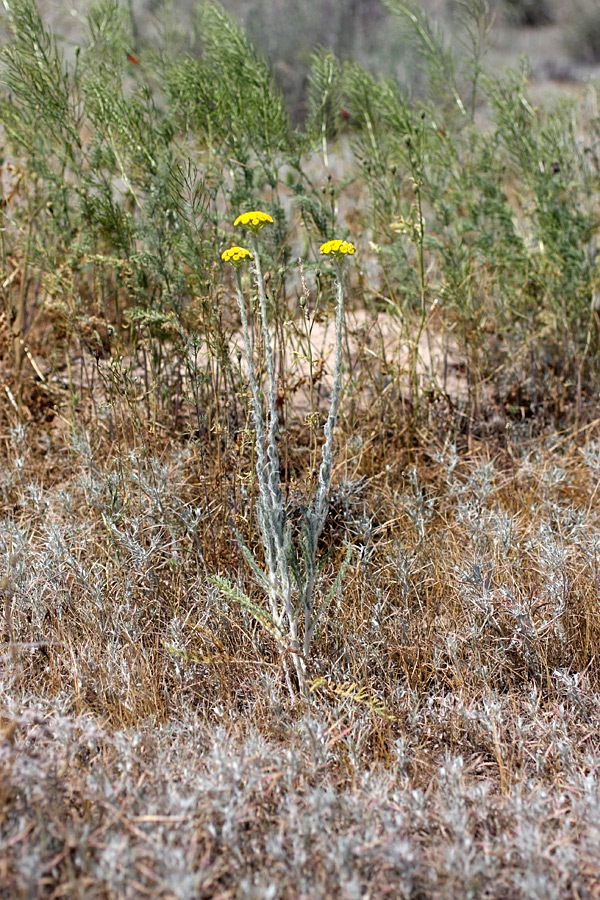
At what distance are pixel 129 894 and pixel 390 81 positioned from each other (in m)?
3.08

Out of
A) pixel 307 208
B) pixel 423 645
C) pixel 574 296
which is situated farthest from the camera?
pixel 574 296

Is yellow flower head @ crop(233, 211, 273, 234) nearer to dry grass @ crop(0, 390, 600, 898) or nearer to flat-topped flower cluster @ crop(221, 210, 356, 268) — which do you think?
flat-topped flower cluster @ crop(221, 210, 356, 268)

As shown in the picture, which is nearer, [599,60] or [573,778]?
[573,778]

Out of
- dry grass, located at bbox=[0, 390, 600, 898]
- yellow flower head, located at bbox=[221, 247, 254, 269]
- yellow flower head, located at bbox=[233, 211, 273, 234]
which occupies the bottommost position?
dry grass, located at bbox=[0, 390, 600, 898]

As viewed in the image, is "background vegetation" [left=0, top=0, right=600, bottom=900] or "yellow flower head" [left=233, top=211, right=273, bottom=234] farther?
"yellow flower head" [left=233, top=211, right=273, bottom=234]

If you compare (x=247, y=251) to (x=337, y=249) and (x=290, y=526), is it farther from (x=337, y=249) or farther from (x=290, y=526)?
(x=290, y=526)

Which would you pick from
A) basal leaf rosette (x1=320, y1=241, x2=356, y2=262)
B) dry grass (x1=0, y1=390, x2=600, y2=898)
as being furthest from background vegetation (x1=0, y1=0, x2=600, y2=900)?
basal leaf rosette (x1=320, y1=241, x2=356, y2=262)

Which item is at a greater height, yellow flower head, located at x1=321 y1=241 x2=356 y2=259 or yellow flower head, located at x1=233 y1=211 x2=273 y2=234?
yellow flower head, located at x1=233 y1=211 x2=273 y2=234

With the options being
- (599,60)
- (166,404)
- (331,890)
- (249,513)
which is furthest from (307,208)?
(599,60)

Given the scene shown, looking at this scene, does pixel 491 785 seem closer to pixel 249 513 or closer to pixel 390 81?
pixel 249 513

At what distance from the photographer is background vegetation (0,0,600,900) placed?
4.80 ft

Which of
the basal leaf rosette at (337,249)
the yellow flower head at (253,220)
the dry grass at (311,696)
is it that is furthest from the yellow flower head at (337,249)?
the dry grass at (311,696)

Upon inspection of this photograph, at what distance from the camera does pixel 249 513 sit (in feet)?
7.64

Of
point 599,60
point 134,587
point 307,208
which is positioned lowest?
point 134,587
